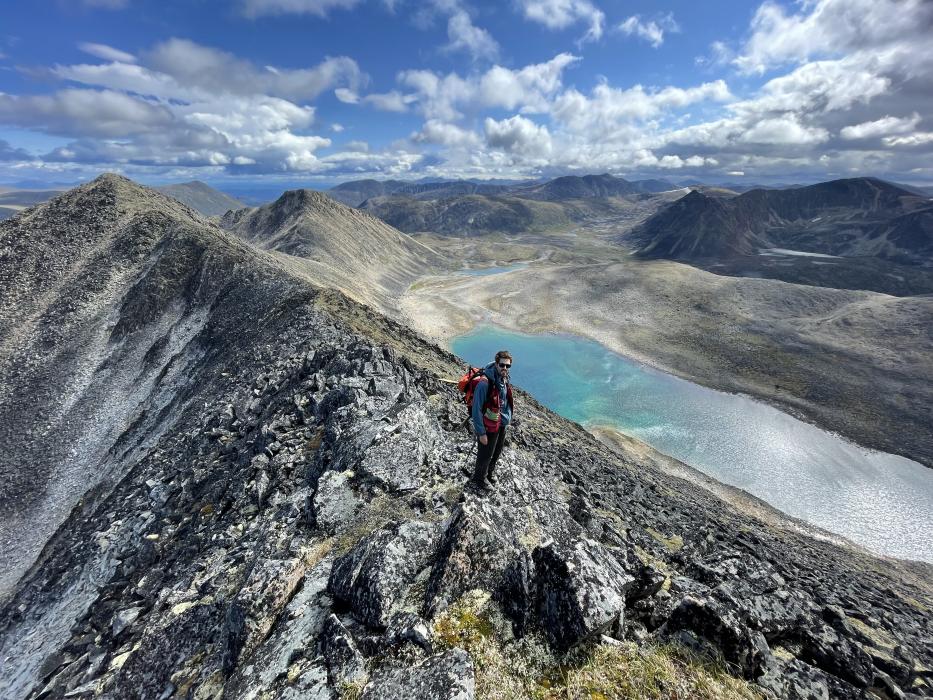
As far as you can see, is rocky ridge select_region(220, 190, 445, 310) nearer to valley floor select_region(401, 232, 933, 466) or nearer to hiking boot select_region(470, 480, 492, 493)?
valley floor select_region(401, 232, 933, 466)

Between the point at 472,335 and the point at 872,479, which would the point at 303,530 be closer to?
the point at 872,479

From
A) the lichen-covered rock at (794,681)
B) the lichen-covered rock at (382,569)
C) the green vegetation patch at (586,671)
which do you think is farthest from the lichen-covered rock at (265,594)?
the lichen-covered rock at (794,681)

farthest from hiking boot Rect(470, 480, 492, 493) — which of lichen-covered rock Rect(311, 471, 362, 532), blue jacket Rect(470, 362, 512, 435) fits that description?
lichen-covered rock Rect(311, 471, 362, 532)

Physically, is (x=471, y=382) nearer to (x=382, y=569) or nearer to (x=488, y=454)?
(x=488, y=454)

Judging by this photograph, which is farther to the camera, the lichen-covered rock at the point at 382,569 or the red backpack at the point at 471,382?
the red backpack at the point at 471,382

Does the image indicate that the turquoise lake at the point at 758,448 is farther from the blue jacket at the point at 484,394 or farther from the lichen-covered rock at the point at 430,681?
the lichen-covered rock at the point at 430,681

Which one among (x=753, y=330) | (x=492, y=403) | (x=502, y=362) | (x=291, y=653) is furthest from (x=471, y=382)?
(x=753, y=330)

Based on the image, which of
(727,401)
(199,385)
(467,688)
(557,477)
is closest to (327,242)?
(199,385)
